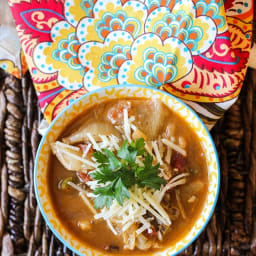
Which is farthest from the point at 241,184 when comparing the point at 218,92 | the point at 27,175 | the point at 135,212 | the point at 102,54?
the point at 27,175

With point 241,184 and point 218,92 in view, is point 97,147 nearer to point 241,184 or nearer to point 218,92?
point 218,92

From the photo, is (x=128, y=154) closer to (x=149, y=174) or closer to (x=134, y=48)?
(x=149, y=174)

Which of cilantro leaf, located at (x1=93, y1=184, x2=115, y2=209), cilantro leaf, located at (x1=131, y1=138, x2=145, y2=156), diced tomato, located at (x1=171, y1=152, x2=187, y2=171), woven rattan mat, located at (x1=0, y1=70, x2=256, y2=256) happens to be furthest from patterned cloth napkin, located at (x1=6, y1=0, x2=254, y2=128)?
cilantro leaf, located at (x1=93, y1=184, x2=115, y2=209)

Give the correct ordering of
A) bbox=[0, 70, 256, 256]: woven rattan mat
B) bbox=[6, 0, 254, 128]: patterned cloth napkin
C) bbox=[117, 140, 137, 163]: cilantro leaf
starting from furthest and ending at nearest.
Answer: bbox=[0, 70, 256, 256]: woven rattan mat < bbox=[6, 0, 254, 128]: patterned cloth napkin < bbox=[117, 140, 137, 163]: cilantro leaf

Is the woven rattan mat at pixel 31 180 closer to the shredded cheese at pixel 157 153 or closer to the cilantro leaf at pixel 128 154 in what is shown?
the shredded cheese at pixel 157 153

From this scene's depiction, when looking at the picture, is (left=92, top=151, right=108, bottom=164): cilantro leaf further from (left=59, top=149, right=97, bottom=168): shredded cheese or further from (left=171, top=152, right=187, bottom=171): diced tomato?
(left=171, top=152, right=187, bottom=171): diced tomato

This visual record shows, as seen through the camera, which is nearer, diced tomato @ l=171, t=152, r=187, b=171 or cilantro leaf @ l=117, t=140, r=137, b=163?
cilantro leaf @ l=117, t=140, r=137, b=163
